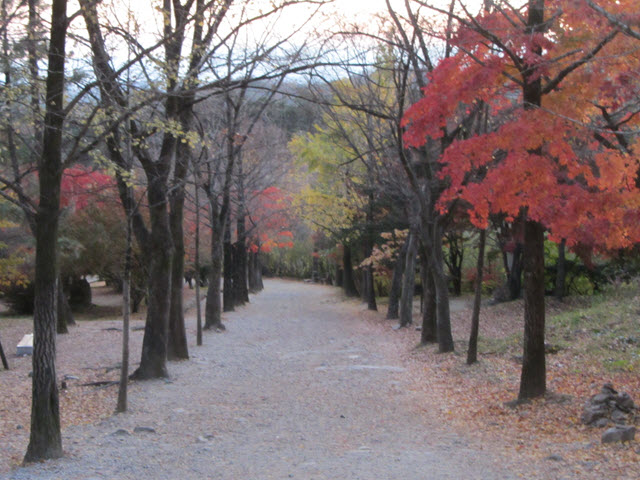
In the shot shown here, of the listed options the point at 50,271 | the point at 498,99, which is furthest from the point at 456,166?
the point at 50,271

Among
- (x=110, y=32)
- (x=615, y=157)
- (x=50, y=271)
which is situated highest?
(x=110, y=32)

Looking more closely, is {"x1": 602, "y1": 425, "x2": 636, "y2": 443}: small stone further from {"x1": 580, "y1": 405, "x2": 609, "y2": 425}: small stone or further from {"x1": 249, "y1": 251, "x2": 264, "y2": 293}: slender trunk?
{"x1": 249, "y1": 251, "x2": 264, "y2": 293}: slender trunk

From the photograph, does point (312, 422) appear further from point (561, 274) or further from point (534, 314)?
point (561, 274)

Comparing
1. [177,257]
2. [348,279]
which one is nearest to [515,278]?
[348,279]

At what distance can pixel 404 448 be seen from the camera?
23.7 ft

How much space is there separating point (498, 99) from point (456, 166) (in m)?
1.94

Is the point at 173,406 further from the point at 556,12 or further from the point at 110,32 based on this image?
the point at 556,12

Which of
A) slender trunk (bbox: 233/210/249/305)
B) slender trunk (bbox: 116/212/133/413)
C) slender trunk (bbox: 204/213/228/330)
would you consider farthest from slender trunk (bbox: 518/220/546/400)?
slender trunk (bbox: 233/210/249/305)

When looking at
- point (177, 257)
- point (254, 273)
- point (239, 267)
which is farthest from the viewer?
point (254, 273)

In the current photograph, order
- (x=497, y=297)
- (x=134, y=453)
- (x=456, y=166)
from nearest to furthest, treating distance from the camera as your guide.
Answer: (x=134, y=453) → (x=456, y=166) → (x=497, y=297)

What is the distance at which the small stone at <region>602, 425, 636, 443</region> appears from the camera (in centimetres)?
657

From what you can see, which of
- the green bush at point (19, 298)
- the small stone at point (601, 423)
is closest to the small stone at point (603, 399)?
the small stone at point (601, 423)

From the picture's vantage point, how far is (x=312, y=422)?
29.0 feet

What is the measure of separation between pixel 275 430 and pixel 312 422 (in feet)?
2.22
